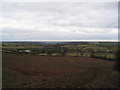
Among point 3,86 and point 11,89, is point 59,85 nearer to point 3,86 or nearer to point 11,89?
point 11,89

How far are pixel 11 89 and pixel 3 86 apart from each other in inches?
22.8

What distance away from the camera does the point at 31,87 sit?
623 centimetres

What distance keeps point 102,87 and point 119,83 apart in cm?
122

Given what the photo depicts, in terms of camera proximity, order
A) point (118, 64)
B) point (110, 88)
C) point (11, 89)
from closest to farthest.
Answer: point (11, 89) → point (110, 88) → point (118, 64)

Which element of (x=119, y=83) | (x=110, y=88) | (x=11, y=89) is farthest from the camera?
(x=119, y=83)

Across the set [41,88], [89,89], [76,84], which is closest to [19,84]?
[41,88]

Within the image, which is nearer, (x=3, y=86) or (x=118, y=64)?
(x=3, y=86)

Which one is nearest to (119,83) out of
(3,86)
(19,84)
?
(19,84)

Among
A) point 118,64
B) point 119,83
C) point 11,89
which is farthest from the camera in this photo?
point 118,64

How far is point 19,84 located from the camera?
6.49 metres

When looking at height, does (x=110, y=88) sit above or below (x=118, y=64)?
below

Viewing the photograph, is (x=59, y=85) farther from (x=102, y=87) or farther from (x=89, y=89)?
(x=102, y=87)

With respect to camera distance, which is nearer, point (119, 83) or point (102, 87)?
point (102, 87)

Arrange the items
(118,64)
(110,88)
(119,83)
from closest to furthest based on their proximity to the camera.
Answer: (110,88) < (119,83) < (118,64)
